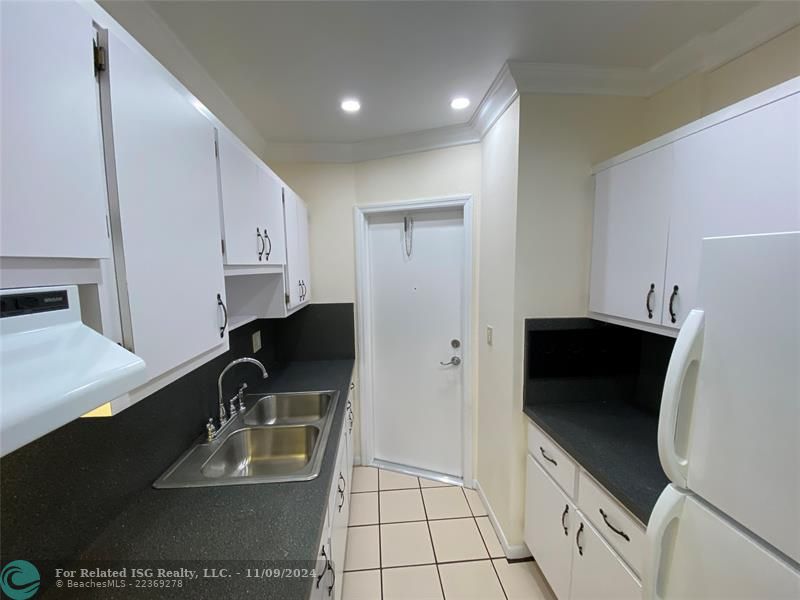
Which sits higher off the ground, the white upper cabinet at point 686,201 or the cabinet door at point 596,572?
the white upper cabinet at point 686,201

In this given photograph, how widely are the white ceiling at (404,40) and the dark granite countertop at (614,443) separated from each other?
1720 mm

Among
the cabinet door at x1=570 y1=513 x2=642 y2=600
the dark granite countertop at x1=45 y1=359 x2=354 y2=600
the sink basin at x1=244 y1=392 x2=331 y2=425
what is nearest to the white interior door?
the sink basin at x1=244 y1=392 x2=331 y2=425

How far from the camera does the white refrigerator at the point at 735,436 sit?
63 cm

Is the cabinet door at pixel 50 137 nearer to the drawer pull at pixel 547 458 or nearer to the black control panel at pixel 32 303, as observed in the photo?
the black control panel at pixel 32 303

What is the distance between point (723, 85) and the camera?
1423mm

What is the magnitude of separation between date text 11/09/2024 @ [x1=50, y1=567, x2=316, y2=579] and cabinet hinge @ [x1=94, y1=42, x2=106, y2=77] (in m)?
1.19

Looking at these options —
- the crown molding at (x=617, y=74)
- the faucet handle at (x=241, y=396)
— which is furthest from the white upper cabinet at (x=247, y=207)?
the crown molding at (x=617, y=74)

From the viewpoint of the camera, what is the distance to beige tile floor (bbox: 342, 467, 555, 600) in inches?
67.4

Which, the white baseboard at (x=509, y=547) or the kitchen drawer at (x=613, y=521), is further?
the white baseboard at (x=509, y=547)

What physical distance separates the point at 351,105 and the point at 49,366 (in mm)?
1930

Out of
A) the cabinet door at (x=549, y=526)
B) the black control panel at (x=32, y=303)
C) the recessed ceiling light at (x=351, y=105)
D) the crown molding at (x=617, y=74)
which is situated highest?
the recessed ceiling light at (x=351, y=105)

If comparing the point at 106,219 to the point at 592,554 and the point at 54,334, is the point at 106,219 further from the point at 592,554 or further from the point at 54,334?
the point at 592,554

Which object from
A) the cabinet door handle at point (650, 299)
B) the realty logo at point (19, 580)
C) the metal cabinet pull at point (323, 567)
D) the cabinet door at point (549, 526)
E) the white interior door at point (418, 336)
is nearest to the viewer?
the realty logo at point (19, 580)

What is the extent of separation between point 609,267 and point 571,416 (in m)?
0.78
